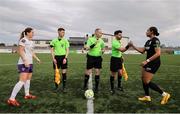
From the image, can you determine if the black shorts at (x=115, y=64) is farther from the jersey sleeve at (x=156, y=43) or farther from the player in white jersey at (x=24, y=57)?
the player in white jersey at (x=24, y=57)

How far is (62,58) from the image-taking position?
420 inches

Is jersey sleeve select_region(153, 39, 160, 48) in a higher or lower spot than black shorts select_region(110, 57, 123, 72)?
higher

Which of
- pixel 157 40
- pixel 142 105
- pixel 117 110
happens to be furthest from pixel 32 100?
pixel 157 40

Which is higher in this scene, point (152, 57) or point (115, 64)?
point (152, 57)

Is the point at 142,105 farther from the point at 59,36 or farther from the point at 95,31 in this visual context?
the point at 59,36

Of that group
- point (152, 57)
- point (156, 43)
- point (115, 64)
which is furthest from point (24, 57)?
point (156, 43)

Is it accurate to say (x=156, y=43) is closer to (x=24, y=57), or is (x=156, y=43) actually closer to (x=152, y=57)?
(x=152, y=57)

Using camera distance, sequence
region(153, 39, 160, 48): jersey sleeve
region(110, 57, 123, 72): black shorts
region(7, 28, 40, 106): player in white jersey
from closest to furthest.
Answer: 1. region(153, 39, 160, 48): jersey sleeve
2. region(7, 28, 40, 106): player in white jersey
3. region(110, 57, 123, 72): black shorts

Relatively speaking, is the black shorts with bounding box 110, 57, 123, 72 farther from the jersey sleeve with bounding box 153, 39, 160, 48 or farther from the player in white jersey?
the player in white jersey

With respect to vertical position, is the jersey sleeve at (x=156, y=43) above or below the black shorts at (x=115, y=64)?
above

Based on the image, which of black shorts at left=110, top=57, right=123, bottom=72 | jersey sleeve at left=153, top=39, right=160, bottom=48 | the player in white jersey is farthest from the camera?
black shorts at left=110, top=57, right=123, bottom=72

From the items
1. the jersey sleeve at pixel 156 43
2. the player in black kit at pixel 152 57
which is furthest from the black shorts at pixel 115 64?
the jersey sleeve at pixel 156 43

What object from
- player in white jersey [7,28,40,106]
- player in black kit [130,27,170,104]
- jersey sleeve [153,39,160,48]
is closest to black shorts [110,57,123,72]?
player in black kit [130,27,170,104]

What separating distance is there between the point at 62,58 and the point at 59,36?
823mm
